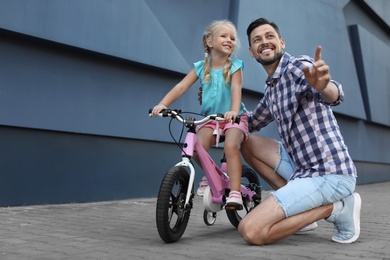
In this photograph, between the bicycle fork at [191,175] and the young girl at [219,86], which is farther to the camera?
the young girl at [219,86]

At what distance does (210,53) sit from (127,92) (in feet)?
8.18

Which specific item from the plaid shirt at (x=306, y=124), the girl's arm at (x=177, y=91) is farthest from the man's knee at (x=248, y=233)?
the girl's arm at (x=177, y=91)

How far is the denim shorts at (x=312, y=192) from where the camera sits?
12.2 feet

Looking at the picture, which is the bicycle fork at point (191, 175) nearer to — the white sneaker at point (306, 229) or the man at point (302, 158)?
the man at point (302, 158)

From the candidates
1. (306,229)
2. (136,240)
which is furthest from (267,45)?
(136,240)

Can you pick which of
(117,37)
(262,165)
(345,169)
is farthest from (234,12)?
(345,169)

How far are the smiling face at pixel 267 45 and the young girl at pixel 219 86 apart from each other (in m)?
0.25

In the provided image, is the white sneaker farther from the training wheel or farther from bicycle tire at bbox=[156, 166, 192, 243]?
bicycle tire at bbox=[156, 166, 192, 243]

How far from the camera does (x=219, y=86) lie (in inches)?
165

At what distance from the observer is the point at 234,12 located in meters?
8.34

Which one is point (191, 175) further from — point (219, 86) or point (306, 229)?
point (306, 229)

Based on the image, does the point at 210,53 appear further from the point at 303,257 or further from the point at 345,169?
the point at 303,257

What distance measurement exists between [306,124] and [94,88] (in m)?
3.13

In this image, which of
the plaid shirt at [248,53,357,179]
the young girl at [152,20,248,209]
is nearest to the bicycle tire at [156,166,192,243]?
the young girl at [152,20,248,209]
